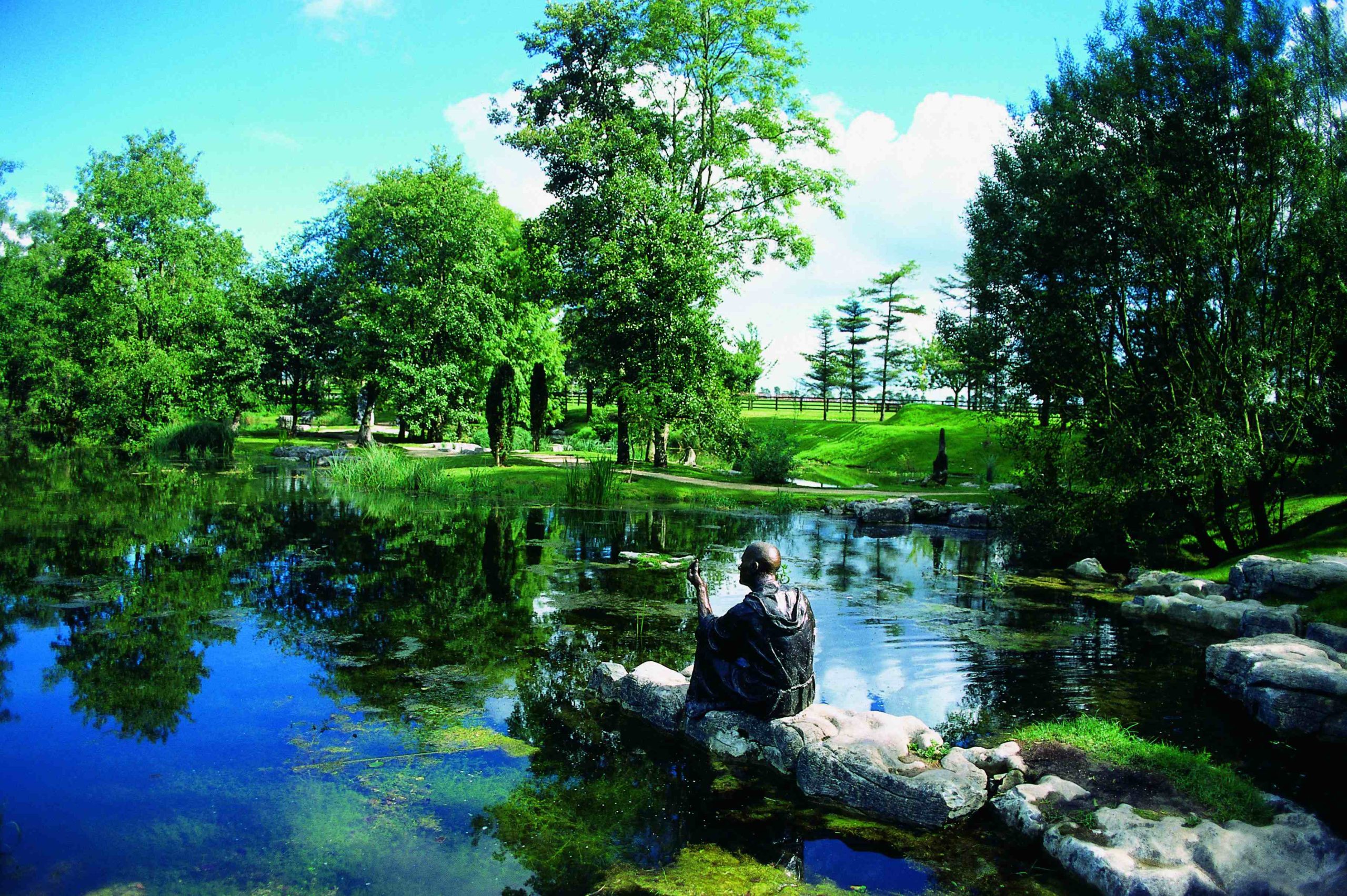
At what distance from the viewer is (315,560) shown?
13.9 meters

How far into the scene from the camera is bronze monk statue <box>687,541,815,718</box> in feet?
21.4

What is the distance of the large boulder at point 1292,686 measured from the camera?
7.46 metres

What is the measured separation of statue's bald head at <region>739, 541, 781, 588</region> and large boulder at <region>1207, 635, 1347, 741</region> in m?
5.12

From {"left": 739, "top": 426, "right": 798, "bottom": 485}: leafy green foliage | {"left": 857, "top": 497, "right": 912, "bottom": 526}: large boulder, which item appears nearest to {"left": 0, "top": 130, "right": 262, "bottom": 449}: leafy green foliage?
{"left": 739, "top": 426, "right": 798, "bottom": 485}: leafy green foliage

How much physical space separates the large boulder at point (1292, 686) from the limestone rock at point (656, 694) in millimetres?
5520

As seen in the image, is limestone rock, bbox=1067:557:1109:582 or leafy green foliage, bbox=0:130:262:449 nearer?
limestone rock, bbox=1067:557:1109:582

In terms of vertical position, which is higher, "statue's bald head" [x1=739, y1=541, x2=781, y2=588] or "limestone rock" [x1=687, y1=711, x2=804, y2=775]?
"statue's bald head" [x1=739, y1=541, x2=781, y2=588]

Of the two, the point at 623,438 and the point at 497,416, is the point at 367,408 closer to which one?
the point at 497,416

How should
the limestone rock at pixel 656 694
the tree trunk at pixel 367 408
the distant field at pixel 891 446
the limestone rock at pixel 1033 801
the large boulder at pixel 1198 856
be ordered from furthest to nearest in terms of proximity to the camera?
the tree trunk at pixel 367 408, the distant field at pixel 891 446, the limestone rock at pixel 656 694, the limestone rock at pixel 1033 801, the large boulder at pixel 1198 856

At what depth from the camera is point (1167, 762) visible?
6.29 meters

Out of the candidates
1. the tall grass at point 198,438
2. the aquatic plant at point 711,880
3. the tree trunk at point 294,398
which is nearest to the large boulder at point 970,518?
the aquatic plant at point 711,880

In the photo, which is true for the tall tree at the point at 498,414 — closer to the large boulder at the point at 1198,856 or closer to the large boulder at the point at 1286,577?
the large boulder at the point at 1286,577

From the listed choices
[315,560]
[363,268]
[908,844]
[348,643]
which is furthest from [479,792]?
[363,268]

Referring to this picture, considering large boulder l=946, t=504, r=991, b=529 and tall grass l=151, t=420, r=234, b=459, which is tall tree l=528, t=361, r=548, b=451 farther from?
large boulder l=946, t=504, r=991, b=529
